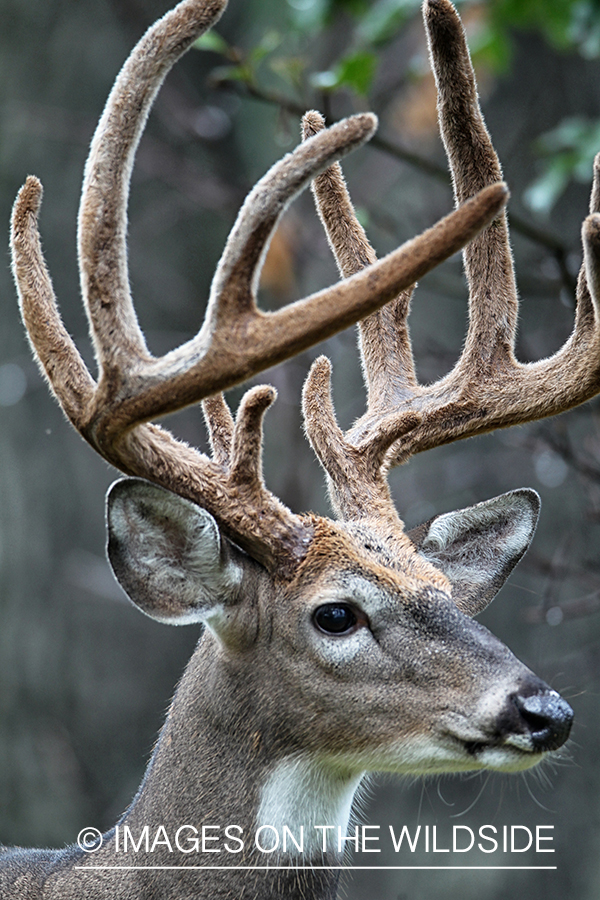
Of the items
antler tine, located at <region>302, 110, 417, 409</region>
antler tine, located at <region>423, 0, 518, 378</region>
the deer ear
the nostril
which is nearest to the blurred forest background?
antler tine, located at <region>302, 110, 417, 409</region>

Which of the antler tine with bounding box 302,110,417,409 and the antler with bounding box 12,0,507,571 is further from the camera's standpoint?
the antler tine with bounding box 302,110,417,409

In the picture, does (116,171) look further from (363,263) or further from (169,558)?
(363,263)

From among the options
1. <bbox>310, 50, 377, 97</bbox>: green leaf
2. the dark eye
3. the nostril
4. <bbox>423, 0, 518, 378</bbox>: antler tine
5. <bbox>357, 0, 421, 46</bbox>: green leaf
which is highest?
<bbox>357, 0, 421, 46</bbox>: green leaf

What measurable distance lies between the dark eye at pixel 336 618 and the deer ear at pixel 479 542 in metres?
0.54

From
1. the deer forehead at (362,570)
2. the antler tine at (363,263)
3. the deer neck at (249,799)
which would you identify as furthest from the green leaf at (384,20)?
Answer: the deer neck at (249,799)

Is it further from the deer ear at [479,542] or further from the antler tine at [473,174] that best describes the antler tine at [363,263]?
the deer ear at [479,542]

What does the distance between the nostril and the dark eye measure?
462mm

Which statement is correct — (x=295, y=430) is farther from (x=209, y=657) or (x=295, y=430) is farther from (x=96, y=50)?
(x=209, y=657)

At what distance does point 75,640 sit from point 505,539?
5.99 metres

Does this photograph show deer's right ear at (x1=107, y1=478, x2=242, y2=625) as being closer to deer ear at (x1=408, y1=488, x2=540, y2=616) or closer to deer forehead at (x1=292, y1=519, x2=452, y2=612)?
deer forehead at (x1=292, y1=519, x2=452, y2=612)

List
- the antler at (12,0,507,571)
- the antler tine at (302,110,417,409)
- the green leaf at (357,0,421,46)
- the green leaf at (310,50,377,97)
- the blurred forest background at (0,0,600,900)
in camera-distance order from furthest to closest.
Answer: the blurred forest background at (0,0,600,900), the green leaf at (357,0,421,46), the green leaf at (310,50,377,97), the antler tine at (302,110,417,409), the antler at (12,0,507,571)

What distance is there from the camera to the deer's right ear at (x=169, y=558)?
2.61 metres

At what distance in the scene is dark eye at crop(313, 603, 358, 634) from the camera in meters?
2.68

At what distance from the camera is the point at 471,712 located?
2.52 meters
